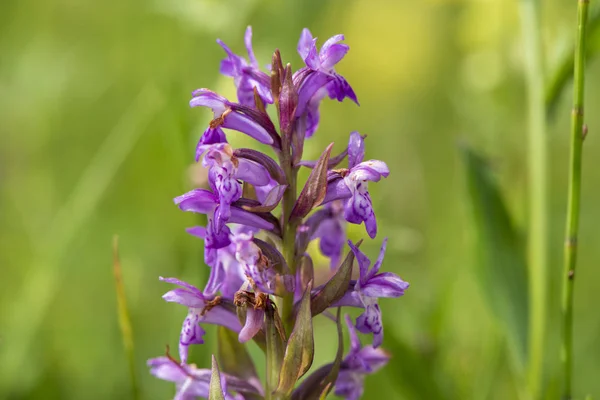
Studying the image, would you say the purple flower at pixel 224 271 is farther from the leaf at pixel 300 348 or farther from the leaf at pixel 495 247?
the leaf at pixel 495 247

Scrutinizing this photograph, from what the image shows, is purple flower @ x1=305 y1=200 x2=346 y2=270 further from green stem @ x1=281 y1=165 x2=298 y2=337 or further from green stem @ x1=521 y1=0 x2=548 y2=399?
green stem @ x1=521 y1=0 x2=548 y2=399

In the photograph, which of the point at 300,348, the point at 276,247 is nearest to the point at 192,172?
the point at 276,247

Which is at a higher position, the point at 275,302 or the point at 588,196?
the point at 588,196

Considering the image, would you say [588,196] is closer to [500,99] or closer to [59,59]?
[500,99]

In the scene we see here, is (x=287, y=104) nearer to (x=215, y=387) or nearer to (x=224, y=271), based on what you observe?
(x=224, y=271)

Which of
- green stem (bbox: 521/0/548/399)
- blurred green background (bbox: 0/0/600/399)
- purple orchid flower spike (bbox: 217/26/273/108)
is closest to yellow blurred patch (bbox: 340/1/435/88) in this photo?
blurred green background (bbox: 0/0/600/399)

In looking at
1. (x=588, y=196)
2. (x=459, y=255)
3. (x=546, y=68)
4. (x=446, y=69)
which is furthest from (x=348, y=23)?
(x=546, y=68)

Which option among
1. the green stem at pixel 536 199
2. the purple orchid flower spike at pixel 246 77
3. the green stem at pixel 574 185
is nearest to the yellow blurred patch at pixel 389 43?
the green stem at pixel 536 199
